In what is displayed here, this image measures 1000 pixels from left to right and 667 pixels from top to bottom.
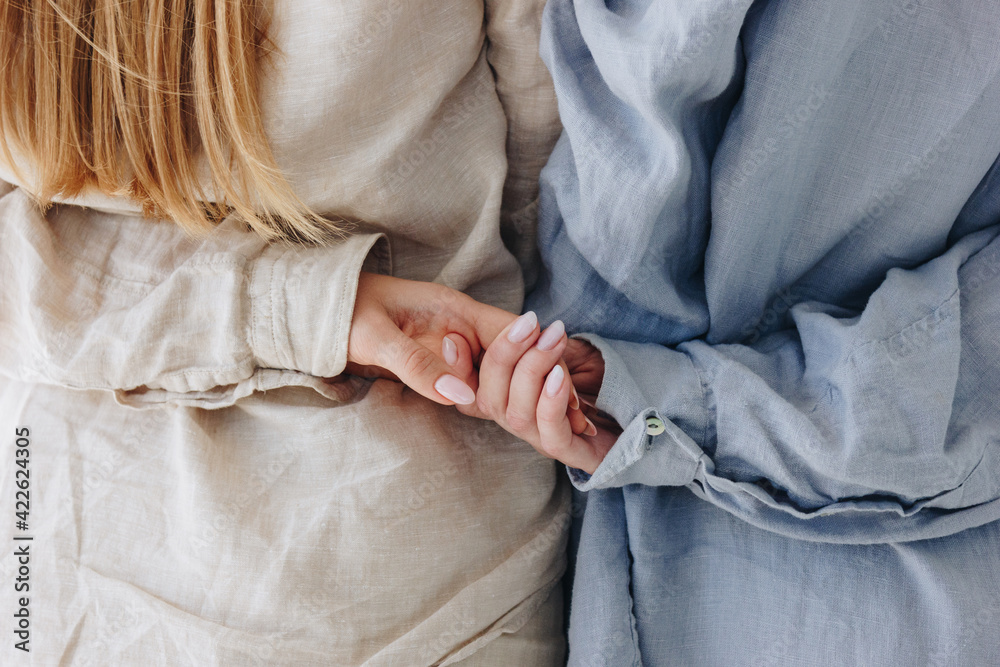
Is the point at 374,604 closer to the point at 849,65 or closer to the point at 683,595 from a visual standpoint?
the point at 683,595

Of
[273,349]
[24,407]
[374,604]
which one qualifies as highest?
[273,349]

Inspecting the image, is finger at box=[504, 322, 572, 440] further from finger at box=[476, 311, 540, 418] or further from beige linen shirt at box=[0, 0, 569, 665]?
beige linen shirt at box=[0, 0, 569, 665]

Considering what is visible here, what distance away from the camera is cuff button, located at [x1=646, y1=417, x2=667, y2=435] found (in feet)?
2.16

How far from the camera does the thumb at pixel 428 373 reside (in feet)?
2.17

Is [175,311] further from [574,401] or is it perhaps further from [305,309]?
[574,401]

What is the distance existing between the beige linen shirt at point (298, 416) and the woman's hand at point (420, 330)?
1.1 inches

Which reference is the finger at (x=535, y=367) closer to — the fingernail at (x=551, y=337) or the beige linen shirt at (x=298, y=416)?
the fingernail at (x=551, y=337)

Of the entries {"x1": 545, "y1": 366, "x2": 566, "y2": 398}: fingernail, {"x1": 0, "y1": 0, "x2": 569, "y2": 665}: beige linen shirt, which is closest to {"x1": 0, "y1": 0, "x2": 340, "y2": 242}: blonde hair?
{"x1": 0, "y1": 0, "x2": 569, "y2": 665}: beige linen shirt

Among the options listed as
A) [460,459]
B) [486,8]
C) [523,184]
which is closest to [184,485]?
[460,459]

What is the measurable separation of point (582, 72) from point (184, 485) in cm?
57

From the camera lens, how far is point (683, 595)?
712 mm

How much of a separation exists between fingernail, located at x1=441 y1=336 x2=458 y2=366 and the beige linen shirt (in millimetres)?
96

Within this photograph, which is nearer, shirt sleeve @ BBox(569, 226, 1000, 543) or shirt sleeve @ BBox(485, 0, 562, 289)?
shirt sleeve @ BBox(569, 226, 1000, 543)

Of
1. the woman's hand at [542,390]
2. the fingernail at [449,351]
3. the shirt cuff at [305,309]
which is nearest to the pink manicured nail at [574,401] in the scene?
the woman's hand at [542,390]
